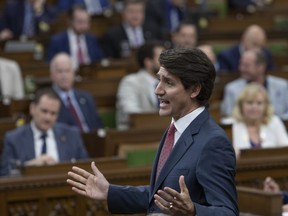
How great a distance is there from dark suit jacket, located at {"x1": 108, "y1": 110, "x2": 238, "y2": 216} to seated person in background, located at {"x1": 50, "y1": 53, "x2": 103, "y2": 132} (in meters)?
4.46

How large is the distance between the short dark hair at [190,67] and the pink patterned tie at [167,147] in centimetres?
18

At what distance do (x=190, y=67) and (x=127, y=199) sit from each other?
21.6 inches

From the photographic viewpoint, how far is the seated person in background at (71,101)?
761 centimetres

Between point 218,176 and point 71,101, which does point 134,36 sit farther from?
point 218,176

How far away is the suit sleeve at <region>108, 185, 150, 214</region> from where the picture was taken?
10.7 ft

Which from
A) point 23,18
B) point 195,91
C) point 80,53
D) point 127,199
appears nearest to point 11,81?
point 80,53

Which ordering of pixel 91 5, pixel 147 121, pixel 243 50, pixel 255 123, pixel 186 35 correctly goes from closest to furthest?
pixel 255 123, pixel 147 121, pixel 186 35, pixel 243 50, pixel 91 5

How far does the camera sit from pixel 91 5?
37.6ft

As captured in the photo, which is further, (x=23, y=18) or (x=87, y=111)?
(x=23, y=18)

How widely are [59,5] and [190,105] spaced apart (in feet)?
27.7

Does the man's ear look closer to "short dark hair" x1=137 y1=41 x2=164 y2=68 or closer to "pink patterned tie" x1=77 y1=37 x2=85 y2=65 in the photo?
"short dark hair" x1=137 y1=41 x2=164 y2=68

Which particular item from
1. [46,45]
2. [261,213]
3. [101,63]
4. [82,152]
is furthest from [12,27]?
[261,213]

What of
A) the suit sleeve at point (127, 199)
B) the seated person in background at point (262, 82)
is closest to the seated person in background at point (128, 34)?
the seated person in background at point (262, 82)

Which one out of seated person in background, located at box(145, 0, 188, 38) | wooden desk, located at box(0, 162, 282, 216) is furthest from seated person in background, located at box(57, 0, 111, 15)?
wooden desk, located at box(0, 162, 282, 216)
